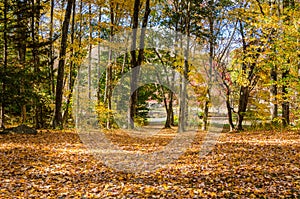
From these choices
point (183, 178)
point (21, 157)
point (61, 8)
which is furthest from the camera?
point (61, 8)

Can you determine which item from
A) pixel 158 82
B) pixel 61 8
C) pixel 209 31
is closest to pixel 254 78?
pixel 209 31

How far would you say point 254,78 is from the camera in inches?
512

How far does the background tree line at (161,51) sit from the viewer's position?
8844mm

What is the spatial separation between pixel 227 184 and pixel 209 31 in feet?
41.2

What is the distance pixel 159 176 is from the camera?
491 cm

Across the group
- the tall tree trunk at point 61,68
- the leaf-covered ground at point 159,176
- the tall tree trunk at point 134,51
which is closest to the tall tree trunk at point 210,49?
the tall tree trunk at point 134,51

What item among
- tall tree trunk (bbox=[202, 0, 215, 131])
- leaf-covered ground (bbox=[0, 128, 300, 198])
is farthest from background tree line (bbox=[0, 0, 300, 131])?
leaf-covered ground (bbox=[0, 128, 300, 198])

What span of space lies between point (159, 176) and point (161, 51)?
14260 mm

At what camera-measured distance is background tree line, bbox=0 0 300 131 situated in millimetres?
8844

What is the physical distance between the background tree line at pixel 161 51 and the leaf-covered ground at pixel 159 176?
2.97m

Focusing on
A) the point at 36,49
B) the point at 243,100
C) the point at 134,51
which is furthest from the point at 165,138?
the point at 36,49

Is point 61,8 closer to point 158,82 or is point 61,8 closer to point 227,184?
point 158,82

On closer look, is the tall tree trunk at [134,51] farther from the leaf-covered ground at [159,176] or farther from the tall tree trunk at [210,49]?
the leaf-covered ground at [159,176]

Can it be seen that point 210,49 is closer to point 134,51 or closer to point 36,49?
point 134,51
